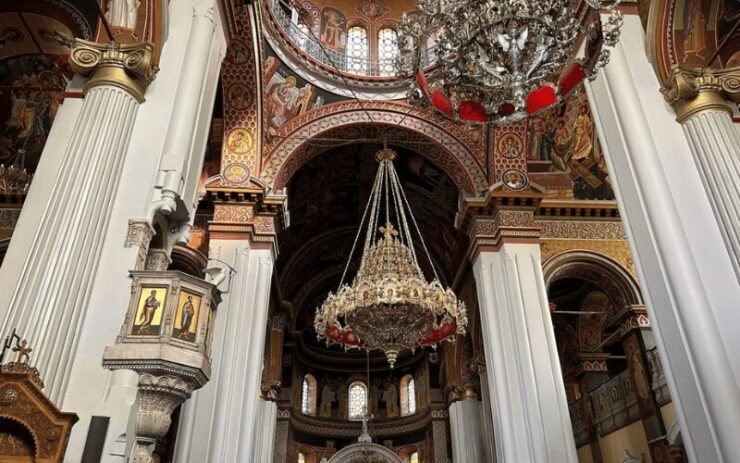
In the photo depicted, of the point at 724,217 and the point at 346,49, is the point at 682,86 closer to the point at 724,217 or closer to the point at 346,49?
the point at 724,217

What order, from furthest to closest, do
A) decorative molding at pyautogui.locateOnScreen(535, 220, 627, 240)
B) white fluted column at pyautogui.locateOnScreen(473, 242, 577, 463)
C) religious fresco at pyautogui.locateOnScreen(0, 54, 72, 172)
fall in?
decorative molding at pyautogui.locateOnScreen(535, 220, 627, 240)
religious fresco at pyautogui.locateOnScreen(0, 54, 72, 172)
white fluted column at pyautogui.locateOnScreen(473, 242, 577, 463)

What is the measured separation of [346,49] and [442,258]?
20.5 ft

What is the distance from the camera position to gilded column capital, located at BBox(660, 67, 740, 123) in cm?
510

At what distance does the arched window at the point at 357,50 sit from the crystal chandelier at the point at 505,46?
20.7 feet

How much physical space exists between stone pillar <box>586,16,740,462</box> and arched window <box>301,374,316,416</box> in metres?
16.2

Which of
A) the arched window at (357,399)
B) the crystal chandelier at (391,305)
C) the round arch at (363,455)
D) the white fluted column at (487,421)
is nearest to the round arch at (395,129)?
the crystal chandelier at (391,305)

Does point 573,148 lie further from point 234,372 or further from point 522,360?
point 234,372

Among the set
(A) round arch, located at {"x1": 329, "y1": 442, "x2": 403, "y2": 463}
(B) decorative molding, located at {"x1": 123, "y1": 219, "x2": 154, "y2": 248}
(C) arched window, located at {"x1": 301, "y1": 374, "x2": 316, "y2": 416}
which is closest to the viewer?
(B) decorative molding, located at {"x1": 123, "y1": 219, "x2": 154, "y2": 248}

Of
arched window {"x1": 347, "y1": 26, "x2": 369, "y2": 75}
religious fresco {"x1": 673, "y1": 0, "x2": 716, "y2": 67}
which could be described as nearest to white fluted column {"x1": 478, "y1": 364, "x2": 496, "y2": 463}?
arched window {"x1": 347, "y1": 26, "x2": 369, "y2": 75}

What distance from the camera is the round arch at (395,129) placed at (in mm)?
10555

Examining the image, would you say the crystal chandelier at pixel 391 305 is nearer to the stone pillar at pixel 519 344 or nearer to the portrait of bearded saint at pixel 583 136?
the stone pillar at pixel 519 344

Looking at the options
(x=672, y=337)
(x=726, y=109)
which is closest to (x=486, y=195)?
(x=726, y=109)

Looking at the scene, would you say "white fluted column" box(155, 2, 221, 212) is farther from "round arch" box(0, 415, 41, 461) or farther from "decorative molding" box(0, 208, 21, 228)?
"decorative molding" box(0, 208, 21, 228)

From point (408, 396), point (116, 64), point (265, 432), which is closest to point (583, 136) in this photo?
point (116, 64)
